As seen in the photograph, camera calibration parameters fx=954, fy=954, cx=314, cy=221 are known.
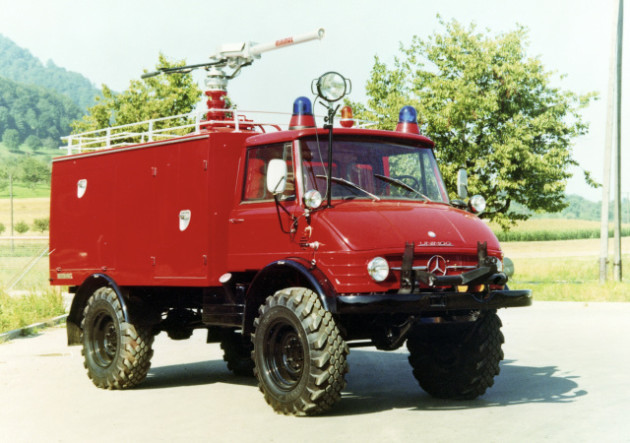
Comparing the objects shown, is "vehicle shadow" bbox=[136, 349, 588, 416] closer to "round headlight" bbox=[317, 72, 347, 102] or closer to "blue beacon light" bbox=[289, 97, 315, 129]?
"blue beacon light" bbox=[289, 97, 315, 129]

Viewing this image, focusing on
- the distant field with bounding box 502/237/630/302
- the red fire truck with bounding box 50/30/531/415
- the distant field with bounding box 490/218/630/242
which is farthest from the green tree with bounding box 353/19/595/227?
the distant field with bounding box 490/218/630/242

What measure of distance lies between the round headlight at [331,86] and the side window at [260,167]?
2.10 ft

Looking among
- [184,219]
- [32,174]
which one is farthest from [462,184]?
[32,174]

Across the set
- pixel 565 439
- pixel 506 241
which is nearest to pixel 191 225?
pixel 565 439

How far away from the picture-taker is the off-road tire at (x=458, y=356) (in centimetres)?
940

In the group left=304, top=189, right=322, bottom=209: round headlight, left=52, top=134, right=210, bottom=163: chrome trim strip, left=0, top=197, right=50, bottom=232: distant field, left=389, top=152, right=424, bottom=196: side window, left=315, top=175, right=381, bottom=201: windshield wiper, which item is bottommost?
left=304, top=189, right=322, bottom=209: round headlight

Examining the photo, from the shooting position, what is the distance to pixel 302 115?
31.3 feet

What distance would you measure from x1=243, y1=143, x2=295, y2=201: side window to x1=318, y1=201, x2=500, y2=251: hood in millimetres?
909

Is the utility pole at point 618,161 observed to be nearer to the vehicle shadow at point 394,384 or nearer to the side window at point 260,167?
the vehicle shadow at point 394,384

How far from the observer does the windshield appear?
9.12 m

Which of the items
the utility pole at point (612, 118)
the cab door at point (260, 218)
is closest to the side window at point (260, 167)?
the cab door at point (260, 218)

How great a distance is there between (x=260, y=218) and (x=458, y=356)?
2432 mm

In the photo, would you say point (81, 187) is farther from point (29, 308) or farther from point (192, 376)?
point (29, 308)

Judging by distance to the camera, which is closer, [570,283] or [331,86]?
[331,86]
